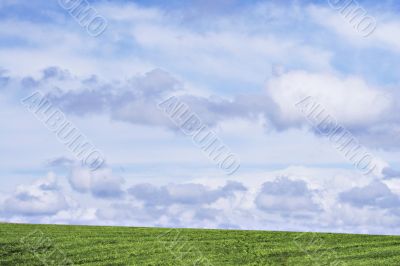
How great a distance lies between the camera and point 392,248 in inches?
1225

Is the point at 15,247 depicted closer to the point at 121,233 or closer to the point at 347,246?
the point at 121,233

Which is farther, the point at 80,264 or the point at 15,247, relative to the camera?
the point at 15,247

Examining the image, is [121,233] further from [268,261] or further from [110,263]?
[268,261]

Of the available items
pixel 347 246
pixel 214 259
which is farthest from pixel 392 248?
pixel 214 259

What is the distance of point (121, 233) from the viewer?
33.4 m

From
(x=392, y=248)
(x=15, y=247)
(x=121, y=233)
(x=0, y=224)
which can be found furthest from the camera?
(x=0, y=224)

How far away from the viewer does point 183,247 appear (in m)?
29.7

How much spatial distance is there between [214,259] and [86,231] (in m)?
9.56

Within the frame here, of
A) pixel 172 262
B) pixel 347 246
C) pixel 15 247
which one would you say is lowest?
pixel 15 247

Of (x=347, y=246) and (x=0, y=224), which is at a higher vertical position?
(x=347, y=246)

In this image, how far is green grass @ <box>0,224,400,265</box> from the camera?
27266 millimetres

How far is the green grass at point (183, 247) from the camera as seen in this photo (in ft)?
89.5

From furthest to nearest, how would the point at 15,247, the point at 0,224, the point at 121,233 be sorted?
1. the point at 0,224
2. the point at 121,233
3. the point at 15,247

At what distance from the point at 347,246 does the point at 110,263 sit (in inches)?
471
